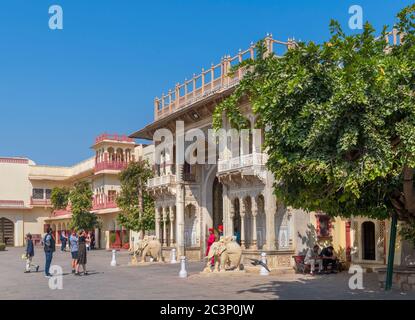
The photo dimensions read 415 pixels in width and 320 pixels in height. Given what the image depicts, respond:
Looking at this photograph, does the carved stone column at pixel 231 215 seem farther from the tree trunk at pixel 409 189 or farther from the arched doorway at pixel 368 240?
the tree trunk at pixel 409 189

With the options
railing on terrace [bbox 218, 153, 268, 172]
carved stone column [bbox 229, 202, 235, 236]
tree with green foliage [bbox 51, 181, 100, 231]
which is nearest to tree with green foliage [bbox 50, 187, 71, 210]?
tree with green foliage [bbox 51, 181, 100, 231]

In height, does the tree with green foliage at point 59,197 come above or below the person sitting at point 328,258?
above

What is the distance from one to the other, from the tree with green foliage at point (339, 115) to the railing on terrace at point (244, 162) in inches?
450

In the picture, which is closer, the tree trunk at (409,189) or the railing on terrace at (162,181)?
the tree trunk at (409,189)

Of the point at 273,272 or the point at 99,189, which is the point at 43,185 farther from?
the point at 273,272

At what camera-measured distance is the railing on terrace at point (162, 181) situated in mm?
32469

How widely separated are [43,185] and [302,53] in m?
58.2

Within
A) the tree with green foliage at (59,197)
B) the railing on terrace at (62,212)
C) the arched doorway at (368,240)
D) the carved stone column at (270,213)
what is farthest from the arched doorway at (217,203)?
the railing on terrace at (62,212)

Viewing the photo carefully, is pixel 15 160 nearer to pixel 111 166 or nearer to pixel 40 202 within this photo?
pixel 40 202

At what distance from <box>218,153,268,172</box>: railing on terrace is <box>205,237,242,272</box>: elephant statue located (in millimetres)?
4215

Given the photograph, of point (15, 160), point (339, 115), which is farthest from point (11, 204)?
point (339, 115)

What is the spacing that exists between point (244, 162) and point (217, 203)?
26.8 feet

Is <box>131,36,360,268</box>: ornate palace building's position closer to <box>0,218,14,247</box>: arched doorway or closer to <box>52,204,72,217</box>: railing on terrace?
<box>52,204,72,217</box>: railing on terrace
